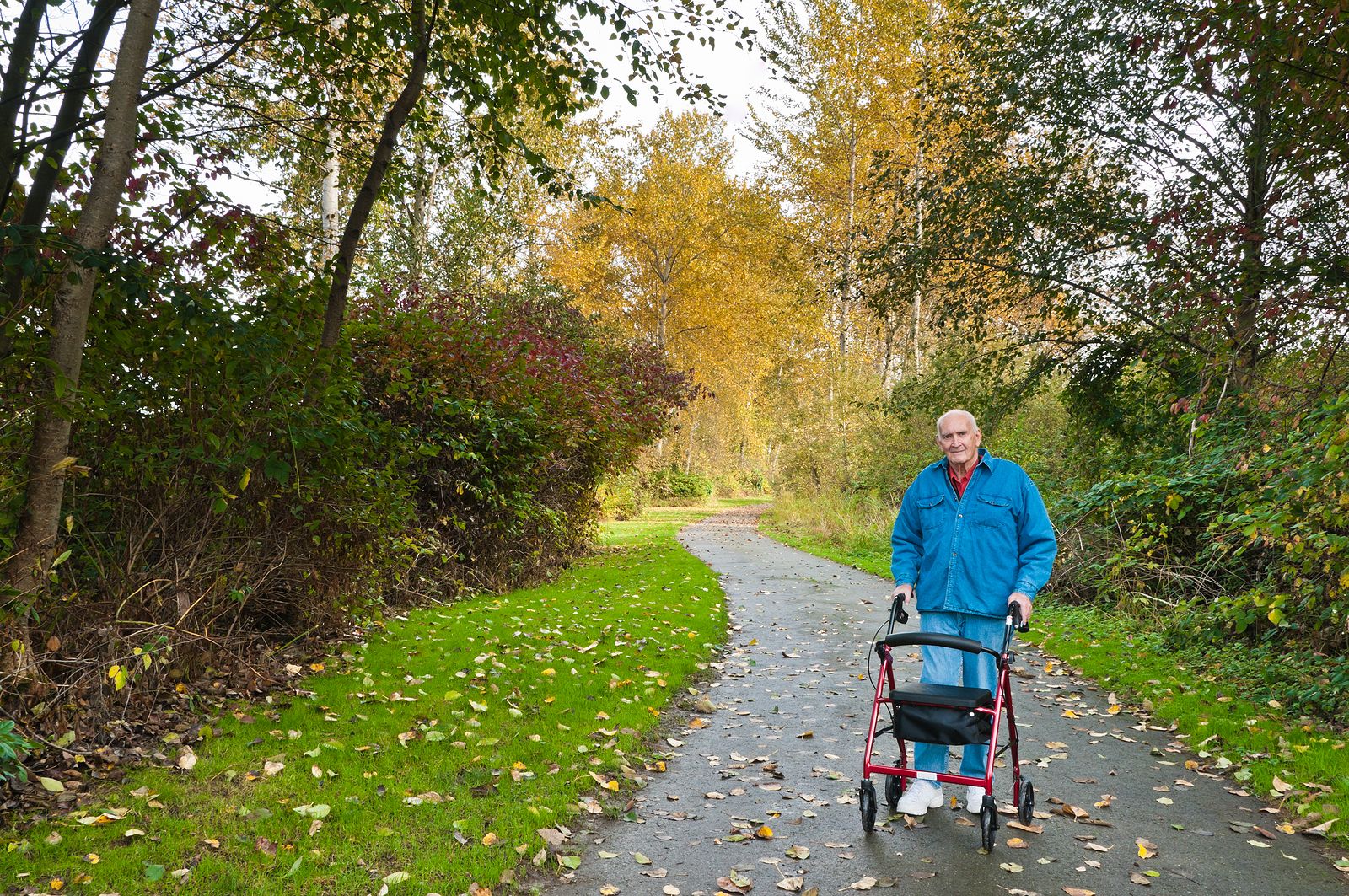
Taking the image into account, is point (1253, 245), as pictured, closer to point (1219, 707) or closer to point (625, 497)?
point (1219, 707)

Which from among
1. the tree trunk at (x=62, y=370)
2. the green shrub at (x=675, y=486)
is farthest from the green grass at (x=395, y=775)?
the green shrub at (x=675, y=486)

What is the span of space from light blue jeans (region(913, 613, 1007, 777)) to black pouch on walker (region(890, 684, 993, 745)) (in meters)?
0.31

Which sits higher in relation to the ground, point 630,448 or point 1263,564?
point 630,448

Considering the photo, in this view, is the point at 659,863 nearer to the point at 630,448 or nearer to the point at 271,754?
the point at 271,754

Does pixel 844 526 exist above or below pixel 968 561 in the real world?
below

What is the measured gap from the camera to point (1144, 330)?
43.8 feet

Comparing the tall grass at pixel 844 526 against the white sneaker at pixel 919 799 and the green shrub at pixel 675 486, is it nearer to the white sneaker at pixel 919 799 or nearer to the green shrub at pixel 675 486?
the green shrub at pixel 675 486

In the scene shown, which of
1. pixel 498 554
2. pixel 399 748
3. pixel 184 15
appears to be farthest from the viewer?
pixel 498 554

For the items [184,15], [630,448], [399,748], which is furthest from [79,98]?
[630,448]

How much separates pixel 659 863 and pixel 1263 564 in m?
7.67

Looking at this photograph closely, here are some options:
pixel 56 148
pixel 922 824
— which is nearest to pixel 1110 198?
pixel 922 824

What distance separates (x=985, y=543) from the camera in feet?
15.1

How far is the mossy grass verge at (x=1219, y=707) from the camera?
4957 mm

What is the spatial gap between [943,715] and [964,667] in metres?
0.54
